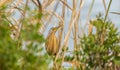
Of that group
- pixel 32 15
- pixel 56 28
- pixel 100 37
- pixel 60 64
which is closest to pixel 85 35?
pixel 100 37

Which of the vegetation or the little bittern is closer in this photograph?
the vegetation

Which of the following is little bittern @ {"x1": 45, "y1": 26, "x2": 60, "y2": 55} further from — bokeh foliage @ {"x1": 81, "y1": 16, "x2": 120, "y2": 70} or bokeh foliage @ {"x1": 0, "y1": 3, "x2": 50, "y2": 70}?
bokeh foliage @ {"x1": 0, "y1": 3, "x2": 50, "y2": 70}

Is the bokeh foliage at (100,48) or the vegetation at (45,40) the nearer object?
the vegetation at (45,40)

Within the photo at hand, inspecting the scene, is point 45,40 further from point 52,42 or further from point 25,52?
point 52,42

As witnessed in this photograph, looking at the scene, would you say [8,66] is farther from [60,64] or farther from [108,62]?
[108,62]

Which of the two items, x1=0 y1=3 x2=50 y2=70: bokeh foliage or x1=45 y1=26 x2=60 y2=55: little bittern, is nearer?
x1=0 y1=3 x2=50 y2=70: bokeh foliage

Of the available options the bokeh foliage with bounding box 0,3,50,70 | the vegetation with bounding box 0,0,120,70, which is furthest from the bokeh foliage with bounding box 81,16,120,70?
the bokeh foliage with bounding box 0,3,50,70

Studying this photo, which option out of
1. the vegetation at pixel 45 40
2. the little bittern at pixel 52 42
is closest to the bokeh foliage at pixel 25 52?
the vegetation at pixel 45 40

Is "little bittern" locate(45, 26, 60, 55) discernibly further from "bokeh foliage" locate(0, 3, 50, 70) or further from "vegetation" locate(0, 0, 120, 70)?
"bokeh foliage" locate(0, 3, 50, 70)

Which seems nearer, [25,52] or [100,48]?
[25,52]

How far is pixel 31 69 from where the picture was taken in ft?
1.64

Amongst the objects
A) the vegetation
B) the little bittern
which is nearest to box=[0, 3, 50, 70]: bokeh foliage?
the vegetation

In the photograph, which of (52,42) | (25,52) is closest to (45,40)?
(25,52)

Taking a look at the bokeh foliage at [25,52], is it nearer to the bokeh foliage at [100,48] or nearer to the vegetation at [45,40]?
the vegetation at [45,40]
